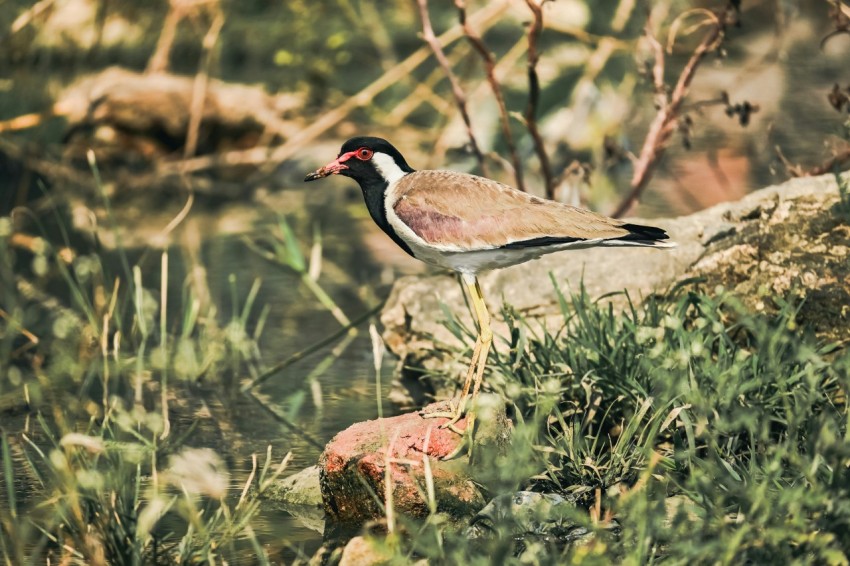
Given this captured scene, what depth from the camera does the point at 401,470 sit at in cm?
469

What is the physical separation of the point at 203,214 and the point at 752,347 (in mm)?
6684

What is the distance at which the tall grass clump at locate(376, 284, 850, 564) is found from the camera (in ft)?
11.8

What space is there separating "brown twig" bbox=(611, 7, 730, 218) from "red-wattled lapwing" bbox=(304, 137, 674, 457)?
7.60ft

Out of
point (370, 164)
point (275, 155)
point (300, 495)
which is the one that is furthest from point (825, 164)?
point (275, 155)

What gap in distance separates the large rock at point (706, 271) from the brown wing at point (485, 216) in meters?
0.51

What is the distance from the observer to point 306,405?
6.39 metres

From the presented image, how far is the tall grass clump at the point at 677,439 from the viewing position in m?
3.60

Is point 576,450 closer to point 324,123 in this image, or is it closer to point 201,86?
point 324,123

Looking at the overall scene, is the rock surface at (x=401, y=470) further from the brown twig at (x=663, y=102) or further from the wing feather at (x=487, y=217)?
the brown twig at (x=663, y=102)

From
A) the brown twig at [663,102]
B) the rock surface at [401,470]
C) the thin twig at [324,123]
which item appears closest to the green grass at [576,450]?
the rock surface at [401,470]

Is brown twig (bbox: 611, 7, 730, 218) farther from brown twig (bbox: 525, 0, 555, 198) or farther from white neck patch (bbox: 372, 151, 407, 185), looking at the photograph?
white neck patch (bbox: 372, 151, 407, 185)

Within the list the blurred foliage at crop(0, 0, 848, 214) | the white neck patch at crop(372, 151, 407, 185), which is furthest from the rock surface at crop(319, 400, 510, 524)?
the blurred foliage at crop(0, 0, 848, 214)

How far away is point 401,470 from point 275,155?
24.5ft

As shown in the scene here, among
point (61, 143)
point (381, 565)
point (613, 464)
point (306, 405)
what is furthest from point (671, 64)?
point (381, 565)
